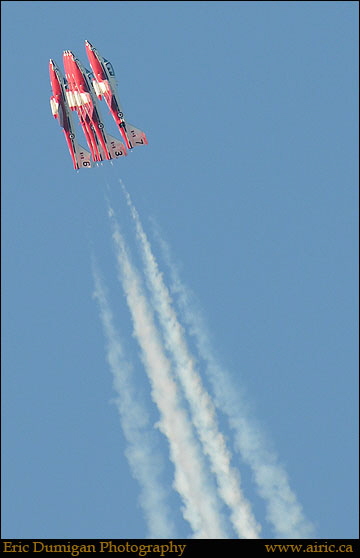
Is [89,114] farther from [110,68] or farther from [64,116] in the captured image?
[110,68]

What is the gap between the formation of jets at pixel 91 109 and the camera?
369 ft

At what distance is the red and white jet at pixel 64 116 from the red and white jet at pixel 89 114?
43 centimetres

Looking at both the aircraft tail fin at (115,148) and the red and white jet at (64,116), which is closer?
the aircraft tail fin at (115,148)

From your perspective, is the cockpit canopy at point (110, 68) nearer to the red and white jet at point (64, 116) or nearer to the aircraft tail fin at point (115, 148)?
the red and white jet at point (64, 116)

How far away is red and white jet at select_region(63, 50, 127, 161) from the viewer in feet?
369

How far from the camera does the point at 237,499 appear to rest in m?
104

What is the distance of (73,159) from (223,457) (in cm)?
2150
